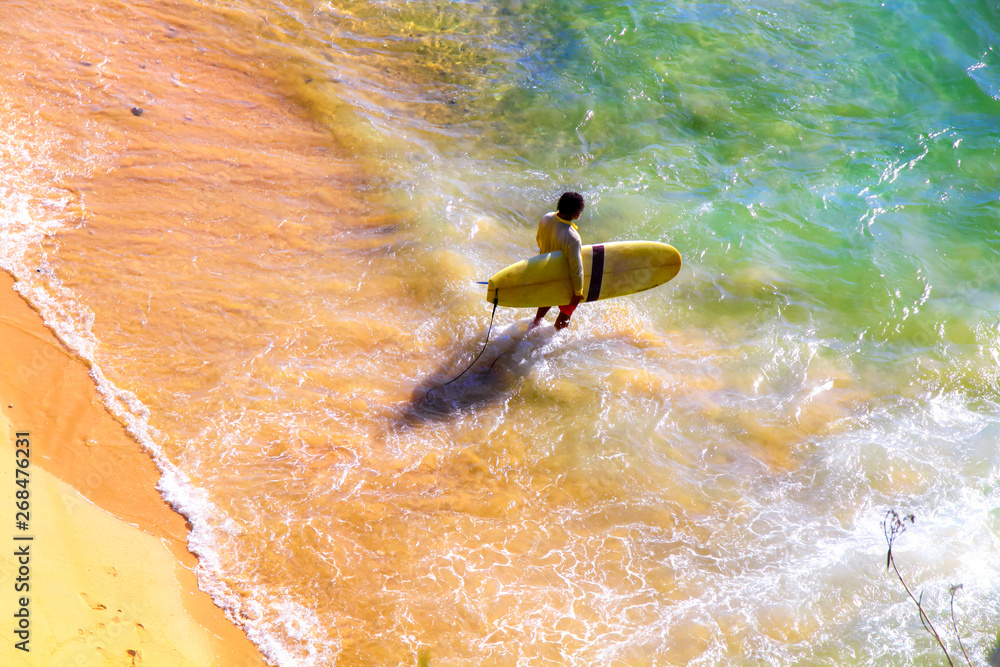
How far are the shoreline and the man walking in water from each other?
3441mm

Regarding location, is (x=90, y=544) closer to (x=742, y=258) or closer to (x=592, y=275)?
(x=592, y=275)

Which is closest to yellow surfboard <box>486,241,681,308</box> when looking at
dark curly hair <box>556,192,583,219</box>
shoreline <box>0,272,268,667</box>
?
dark curly hair <box>556,192,583,219</box>

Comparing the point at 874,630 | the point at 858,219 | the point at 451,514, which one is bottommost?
the point at 874,630

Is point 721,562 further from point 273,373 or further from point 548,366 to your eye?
point 273,373

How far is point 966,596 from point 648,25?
29.5 feet

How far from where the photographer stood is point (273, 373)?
207 inches

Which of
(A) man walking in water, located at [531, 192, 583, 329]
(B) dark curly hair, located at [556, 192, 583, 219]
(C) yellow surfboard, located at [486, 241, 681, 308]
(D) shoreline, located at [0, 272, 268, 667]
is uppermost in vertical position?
(B) dark curly hair, located at [556, 192, 583, 219]

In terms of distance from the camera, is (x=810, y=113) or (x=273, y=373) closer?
(x=273, y=373)

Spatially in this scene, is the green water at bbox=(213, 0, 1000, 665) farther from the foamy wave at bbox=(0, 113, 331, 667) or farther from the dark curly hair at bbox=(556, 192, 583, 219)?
the foamy wave at bbox=(0, 113, 331, 667)

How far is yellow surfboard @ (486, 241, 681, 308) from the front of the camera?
18.0 feet

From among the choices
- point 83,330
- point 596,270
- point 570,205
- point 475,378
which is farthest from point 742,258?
point 83,330

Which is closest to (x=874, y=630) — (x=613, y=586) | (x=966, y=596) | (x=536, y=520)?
(x=966, y=596)

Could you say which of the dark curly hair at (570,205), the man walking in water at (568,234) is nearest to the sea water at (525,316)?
the man walking in water at (568,234)

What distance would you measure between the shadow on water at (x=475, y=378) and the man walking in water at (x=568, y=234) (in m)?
0.64
